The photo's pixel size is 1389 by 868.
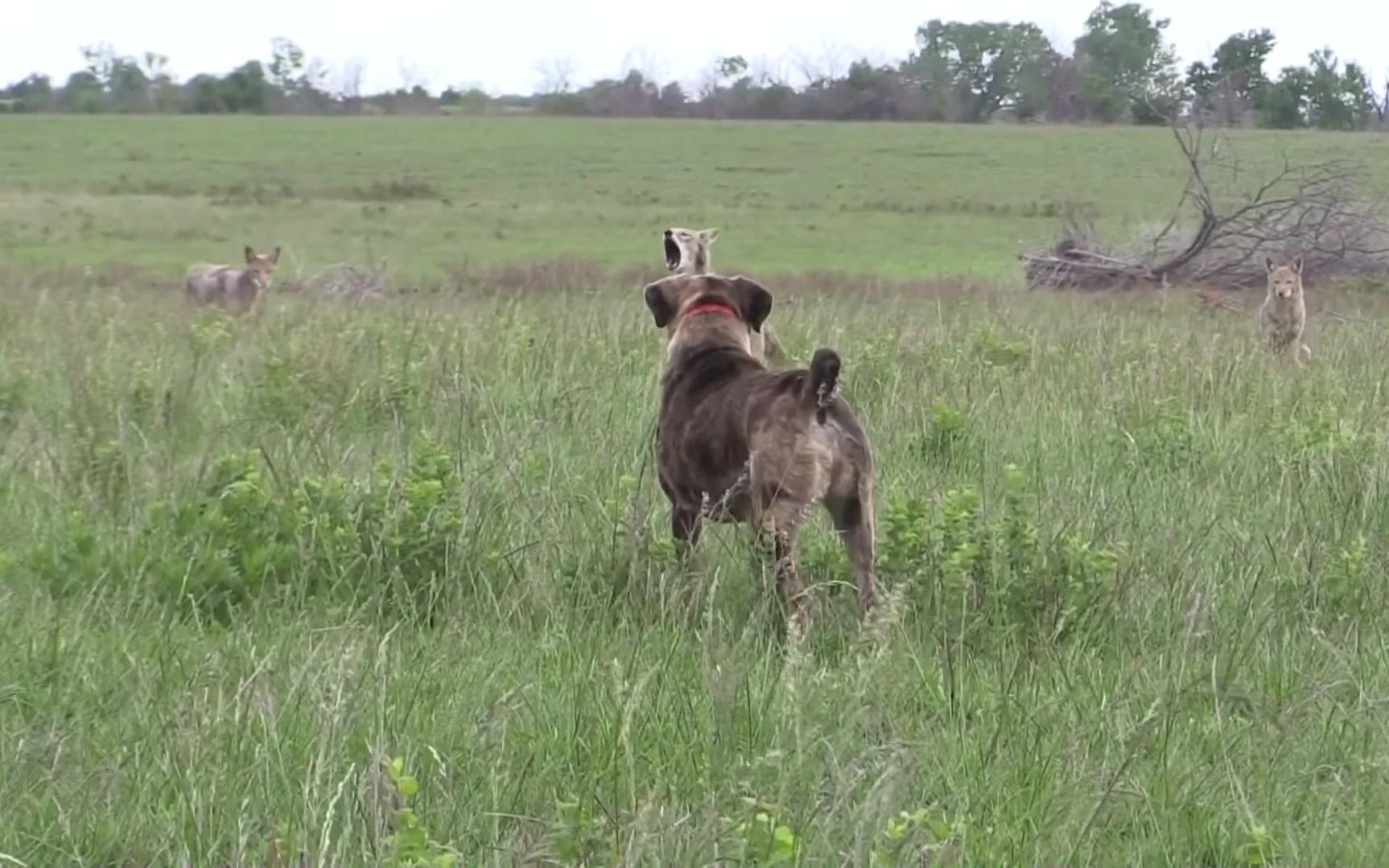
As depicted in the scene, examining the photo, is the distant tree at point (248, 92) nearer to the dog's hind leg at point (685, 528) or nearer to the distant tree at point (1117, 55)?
the distant tree at point (1117, 55)

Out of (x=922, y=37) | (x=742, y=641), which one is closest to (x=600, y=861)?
(x=742, y=641)

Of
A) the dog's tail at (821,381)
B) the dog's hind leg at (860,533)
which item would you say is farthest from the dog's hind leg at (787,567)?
the dog's tail at (821,381)

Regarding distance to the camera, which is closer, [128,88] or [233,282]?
[233,282]

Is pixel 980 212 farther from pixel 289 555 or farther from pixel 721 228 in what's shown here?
pixel 289 555

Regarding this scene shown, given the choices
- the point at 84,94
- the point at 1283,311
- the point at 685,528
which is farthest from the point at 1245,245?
the point at 84,94

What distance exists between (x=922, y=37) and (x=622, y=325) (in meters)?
87.2

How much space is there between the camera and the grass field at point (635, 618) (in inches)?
120

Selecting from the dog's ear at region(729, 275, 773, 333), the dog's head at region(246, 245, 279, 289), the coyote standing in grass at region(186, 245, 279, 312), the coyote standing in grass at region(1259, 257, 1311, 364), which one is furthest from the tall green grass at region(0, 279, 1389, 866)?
the dog's head at region(246, 245, 279, 289)

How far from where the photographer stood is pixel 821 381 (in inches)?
179

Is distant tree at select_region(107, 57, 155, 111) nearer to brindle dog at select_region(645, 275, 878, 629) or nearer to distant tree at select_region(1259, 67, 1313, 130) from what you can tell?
distant tree at select_region(1259, 67, 1313, 130)

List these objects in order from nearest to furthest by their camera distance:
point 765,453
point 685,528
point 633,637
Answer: point 633,637 → point 765,453 → point 685,528

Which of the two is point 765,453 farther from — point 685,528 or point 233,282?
point 233,282

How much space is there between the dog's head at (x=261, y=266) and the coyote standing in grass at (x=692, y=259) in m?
9.54

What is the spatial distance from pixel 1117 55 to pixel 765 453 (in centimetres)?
8829
